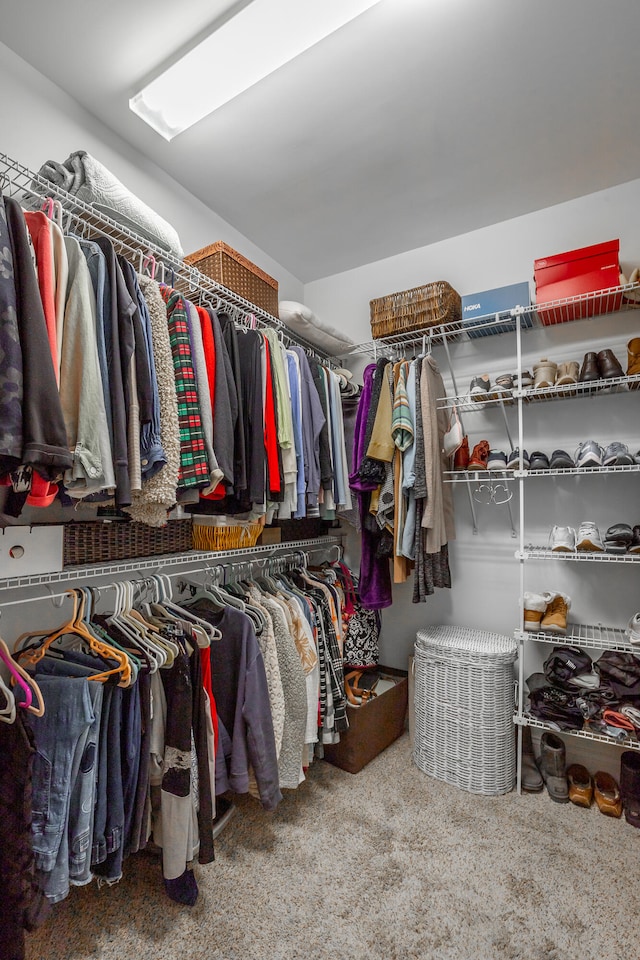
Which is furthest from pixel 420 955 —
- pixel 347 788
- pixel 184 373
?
pixel 184 373

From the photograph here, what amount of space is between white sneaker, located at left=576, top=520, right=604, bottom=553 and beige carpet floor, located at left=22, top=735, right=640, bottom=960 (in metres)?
1.08

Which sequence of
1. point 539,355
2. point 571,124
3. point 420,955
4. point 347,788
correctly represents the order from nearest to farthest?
point 420,955 → point 571,124 → point 347,788 → point 539,355

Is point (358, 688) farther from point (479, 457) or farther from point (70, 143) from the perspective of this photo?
point (70, 143)

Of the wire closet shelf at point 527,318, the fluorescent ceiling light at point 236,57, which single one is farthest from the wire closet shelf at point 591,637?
the fluorescent ceiling light at point 236,57

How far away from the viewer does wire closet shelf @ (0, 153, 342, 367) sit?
1350 millimetres

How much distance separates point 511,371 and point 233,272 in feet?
4.99

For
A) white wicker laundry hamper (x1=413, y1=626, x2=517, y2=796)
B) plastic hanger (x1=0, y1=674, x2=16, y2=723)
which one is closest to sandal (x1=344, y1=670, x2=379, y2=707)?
white wicker laundry hamper (x1=413, y1=626, x2=517, y2=796)

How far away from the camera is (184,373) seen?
141 centimetres

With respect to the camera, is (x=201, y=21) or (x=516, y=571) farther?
(x=516, y=571)

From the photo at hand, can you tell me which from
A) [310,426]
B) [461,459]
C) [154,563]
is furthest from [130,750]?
[461,459]

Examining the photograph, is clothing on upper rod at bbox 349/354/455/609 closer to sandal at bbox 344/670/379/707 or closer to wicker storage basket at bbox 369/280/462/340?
wicker storage basket at bbox 369/280/462/340

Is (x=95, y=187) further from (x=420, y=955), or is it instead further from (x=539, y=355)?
(x=420, y=955)

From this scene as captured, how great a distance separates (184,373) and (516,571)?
1.94m

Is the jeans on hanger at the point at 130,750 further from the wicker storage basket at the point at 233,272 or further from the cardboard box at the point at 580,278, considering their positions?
the cardboard box at the point at 580,278
